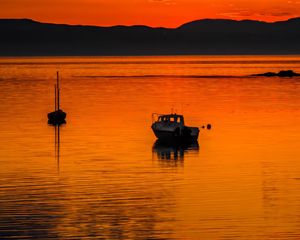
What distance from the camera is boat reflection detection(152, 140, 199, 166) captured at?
61.1 metres

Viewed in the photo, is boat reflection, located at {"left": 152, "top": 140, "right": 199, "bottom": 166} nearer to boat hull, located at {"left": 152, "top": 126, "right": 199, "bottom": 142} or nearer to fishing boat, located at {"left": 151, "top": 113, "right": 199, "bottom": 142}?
boat hull, located at {"left": 152, "top": 126, "right": 199, "bottom": 142}

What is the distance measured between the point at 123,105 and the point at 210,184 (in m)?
76.5

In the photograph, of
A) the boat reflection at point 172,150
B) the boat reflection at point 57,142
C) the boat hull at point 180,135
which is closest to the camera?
the boat reflection at point 172,150

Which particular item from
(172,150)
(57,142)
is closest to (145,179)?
(172,150)

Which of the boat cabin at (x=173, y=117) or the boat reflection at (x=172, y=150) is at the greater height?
the boat cabin at (x=173, y=117)

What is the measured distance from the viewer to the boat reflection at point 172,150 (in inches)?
2405

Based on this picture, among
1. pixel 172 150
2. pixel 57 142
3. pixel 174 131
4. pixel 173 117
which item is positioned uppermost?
pixel 173 117

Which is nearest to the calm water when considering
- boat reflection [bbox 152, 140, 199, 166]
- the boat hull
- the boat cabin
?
boat reflection [bbox 152, 140, 199, 166]

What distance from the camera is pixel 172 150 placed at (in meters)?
67.4

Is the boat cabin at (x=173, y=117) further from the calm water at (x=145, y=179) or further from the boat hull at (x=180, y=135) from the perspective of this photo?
the calm water at (x=145, y=179)

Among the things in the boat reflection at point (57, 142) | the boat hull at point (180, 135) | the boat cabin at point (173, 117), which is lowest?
the boat reflection at point (57, 142)

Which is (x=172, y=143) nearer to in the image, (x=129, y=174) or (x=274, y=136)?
(x=274, y=136)

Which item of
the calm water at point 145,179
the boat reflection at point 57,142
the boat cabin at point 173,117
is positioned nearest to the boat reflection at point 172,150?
the calm water at point 145,179

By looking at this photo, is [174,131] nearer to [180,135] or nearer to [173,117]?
[180,135]
